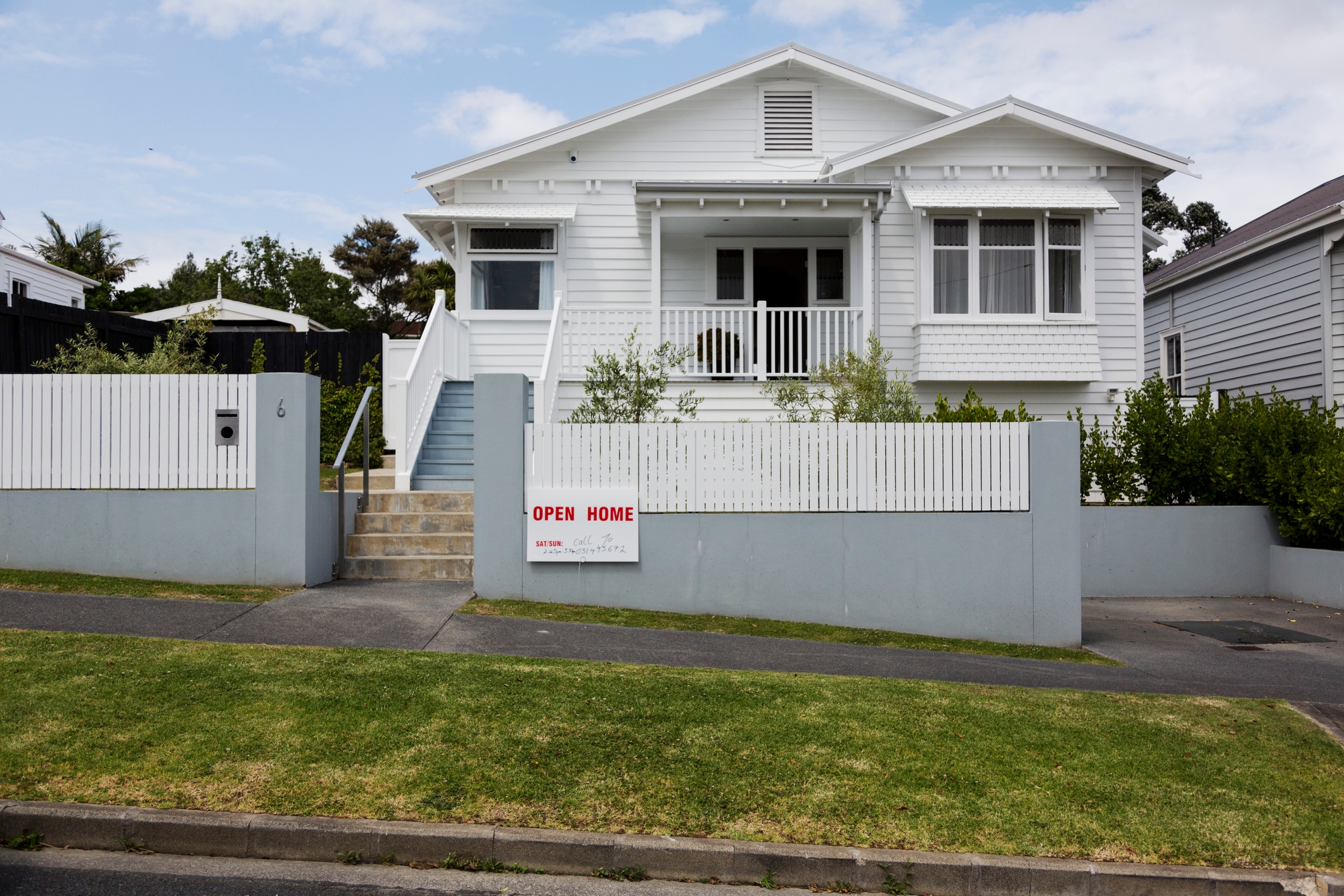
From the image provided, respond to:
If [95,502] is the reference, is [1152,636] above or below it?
below

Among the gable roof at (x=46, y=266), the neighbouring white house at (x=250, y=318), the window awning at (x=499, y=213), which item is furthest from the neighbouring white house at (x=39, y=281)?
the window awning at (x=499, y=213)

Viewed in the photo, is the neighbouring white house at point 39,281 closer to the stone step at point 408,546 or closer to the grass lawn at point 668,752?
the stone step at point 408,546

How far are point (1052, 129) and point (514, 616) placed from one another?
11990mm

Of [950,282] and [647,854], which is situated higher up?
A: [950,282]

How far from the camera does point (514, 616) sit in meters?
8.62

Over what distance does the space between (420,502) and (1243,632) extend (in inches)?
360

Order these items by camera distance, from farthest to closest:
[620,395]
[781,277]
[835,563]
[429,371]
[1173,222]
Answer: [1173,222] < [781,277] < [429,371] < [620,395] < [835,563]

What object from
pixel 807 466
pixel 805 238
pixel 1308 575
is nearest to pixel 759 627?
pixel 807 466

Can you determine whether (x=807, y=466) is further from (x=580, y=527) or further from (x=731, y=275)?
(x=731, y=275)

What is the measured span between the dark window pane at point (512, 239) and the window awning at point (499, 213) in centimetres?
35

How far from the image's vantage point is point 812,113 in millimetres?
16500

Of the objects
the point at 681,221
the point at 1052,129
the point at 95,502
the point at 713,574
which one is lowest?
the point at 713,574

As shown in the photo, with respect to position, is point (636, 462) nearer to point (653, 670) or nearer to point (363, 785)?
point (653, 670)

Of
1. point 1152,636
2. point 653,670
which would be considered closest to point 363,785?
point 653,670
